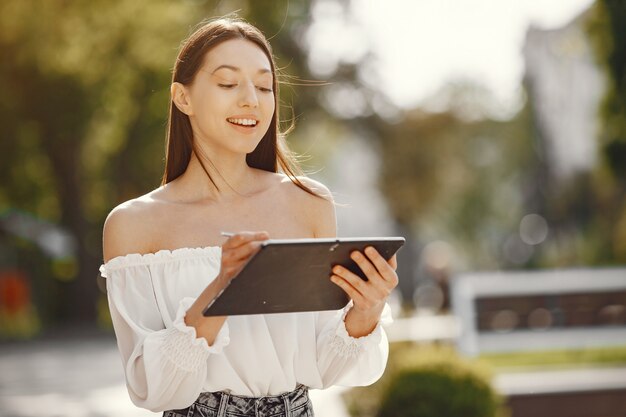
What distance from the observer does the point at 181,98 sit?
131 inches

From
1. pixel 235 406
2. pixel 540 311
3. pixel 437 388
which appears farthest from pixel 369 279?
pixel 540 311

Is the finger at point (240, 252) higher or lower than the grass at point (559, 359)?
higher

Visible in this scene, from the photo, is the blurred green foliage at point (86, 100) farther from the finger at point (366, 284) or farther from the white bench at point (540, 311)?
the finger at point (366, 284)

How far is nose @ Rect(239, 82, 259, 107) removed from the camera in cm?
318

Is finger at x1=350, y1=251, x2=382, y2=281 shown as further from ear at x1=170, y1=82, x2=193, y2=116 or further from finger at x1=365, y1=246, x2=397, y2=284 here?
ear at x1=170, y1=82, x2=193, y2=116

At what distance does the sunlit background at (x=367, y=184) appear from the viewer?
10.4 m

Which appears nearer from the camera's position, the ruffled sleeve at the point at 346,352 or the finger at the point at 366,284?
the finger at the point at 366,284

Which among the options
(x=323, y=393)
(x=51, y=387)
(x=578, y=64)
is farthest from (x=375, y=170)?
(x=323, y=393)

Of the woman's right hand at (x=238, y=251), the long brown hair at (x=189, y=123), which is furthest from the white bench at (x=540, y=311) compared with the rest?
the woman's right hand at (x=238, y=251)

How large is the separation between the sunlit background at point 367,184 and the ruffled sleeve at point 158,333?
0.77m

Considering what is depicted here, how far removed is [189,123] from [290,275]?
0.77 m

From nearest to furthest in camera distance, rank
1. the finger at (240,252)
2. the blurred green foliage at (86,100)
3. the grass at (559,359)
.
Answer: the finger at (240,252) → the grass at (559,359) → the blurred green foliage at (86,100)

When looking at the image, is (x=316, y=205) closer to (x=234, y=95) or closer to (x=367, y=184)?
(x=234, y=95)

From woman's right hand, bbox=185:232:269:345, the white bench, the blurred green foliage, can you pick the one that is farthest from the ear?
the blurred green foliage
